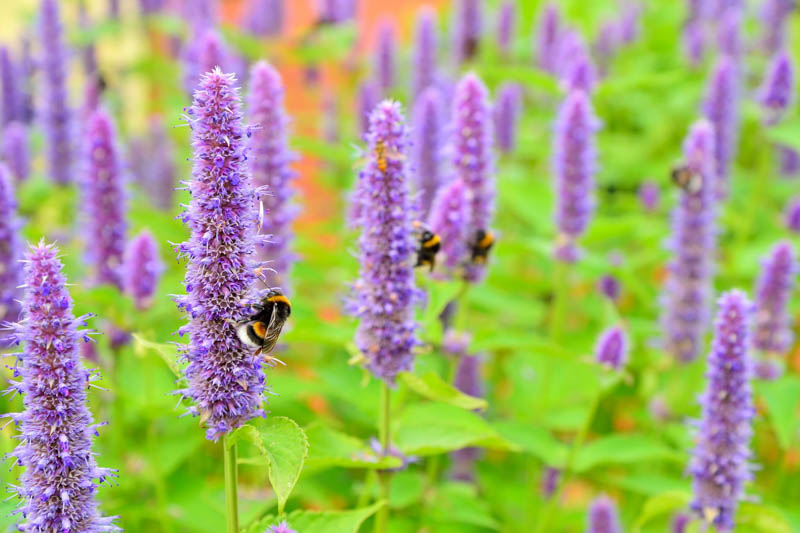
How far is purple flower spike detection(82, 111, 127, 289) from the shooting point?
9.64ft

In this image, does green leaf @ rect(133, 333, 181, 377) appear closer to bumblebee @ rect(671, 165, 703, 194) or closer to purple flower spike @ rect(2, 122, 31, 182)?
bumblebee @ rect(671, 165, 703, 194)

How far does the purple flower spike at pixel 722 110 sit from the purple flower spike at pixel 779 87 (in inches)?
5.9

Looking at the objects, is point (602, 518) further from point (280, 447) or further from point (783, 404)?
point (280, 447)

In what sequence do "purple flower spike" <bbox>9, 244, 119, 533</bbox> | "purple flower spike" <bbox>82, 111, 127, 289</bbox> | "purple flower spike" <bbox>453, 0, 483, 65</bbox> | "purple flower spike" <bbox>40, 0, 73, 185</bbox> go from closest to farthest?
1. "purple flower spike" <bbox>9, 244, 119, 533</bbox>
2. "purple flower spike" <bbox>82, 111, 127, 289</bbox>
3. "purple flower spike" <bbox>40, 0, 73, 185</bbox>
4. "purple flower spike" <bbox>453, 0, 483, 65</bbox>

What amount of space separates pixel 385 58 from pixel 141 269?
2.60 meters

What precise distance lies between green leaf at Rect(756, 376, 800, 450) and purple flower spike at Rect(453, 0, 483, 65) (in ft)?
9.08

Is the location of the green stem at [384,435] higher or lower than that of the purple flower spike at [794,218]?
lower

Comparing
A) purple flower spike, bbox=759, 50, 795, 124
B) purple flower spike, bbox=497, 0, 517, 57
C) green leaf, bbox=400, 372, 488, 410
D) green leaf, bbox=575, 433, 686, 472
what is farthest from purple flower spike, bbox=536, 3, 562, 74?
green leaf, bbox=400, 372, 488, 410

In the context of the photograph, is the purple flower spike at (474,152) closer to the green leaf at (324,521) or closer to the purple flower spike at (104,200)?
the purple flower spike at (104,200)

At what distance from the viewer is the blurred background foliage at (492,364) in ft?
9.15

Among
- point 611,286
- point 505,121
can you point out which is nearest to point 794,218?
point 611,286

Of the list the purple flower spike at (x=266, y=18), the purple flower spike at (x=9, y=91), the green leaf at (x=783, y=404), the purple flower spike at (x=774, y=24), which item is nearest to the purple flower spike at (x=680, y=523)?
the green leaf at (x=783, y=404)

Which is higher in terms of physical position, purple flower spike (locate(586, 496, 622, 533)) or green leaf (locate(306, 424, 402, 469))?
green leaf (locate(306, 424, 402, 469))

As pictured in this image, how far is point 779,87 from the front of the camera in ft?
13.9
